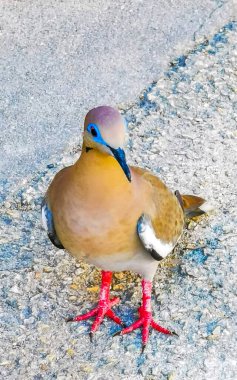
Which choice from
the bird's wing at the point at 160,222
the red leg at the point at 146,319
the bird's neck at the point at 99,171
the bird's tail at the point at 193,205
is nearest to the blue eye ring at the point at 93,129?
the bird's neck at the point at 99,171

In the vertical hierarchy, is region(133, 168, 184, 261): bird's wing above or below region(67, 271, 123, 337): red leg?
above

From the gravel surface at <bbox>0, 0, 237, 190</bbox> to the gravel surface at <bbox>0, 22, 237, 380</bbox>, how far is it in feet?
0.69

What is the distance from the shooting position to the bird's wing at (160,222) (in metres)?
3.38

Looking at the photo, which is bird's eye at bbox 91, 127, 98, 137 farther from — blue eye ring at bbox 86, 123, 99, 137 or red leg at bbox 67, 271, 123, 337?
red leg at bbox 67, 271, 123, 337

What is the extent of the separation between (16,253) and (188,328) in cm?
99

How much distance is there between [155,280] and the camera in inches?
157

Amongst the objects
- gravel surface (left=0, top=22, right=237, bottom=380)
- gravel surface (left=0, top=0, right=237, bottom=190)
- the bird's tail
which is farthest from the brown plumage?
gravel surface (left=0, top=0, right=237, bottom=190)

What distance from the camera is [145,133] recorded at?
4.90 metres

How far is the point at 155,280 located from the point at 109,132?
3.76 ft

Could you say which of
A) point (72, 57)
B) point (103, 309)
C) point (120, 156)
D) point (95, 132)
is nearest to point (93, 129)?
point (95, 132)

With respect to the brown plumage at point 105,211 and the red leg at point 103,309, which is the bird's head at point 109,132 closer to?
the brown plumage at point 105,211

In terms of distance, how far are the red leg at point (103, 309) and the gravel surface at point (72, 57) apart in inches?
40.5

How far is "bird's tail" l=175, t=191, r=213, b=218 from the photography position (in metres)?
4.08

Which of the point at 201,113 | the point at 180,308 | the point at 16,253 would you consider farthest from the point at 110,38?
the point at 180,308
